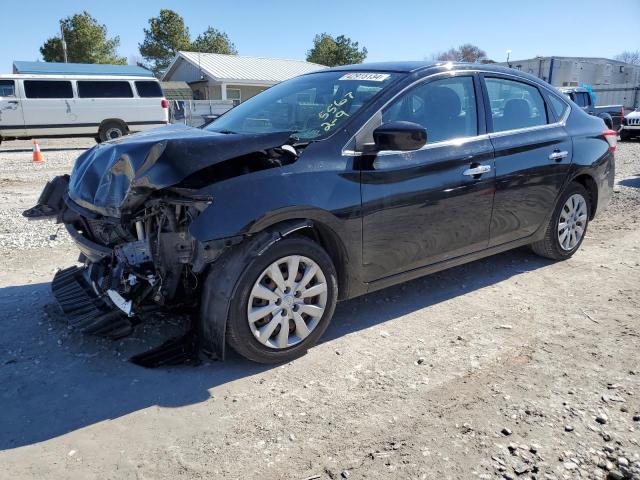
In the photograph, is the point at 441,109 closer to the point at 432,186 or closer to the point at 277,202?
the point at 432,186

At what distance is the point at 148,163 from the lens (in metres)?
3.01

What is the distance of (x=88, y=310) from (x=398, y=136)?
2.25m

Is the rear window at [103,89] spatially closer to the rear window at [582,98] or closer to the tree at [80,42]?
the rear window at [582,98]

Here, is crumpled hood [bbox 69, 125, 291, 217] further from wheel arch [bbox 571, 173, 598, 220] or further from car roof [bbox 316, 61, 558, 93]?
wheel arch [bbox 571, 173, 598, 220]

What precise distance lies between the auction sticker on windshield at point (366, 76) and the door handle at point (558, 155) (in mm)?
1850

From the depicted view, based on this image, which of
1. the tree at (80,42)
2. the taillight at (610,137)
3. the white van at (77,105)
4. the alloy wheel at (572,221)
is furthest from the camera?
the tree at (80,42)

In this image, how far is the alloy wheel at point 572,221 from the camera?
519cm

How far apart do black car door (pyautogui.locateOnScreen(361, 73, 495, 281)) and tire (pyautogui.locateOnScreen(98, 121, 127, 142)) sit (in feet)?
53.0

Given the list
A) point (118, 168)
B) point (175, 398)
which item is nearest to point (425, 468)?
point (175, 398)

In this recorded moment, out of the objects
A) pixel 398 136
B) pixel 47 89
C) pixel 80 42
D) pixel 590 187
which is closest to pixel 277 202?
pixel 398 136

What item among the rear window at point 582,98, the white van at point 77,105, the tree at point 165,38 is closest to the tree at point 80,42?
the tree at point 165,38

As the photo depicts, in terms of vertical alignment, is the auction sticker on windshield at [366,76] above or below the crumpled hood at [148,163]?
above

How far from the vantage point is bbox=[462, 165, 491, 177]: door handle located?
4093mm

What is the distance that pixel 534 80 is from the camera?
5020 millimetres
